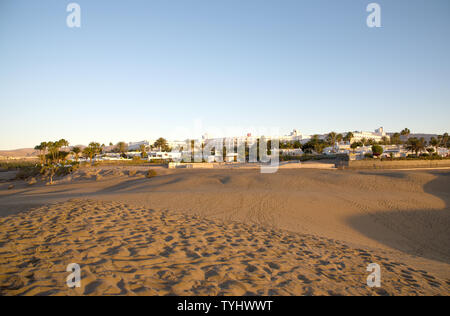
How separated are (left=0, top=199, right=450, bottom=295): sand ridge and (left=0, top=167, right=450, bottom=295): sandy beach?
0.02m

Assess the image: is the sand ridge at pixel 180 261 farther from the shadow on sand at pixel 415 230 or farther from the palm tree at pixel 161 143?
the palm tree at pixel 161 143

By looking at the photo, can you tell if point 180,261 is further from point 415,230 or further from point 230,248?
point 415,230

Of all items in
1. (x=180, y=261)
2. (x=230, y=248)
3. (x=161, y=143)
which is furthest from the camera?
(x=161, y=143)

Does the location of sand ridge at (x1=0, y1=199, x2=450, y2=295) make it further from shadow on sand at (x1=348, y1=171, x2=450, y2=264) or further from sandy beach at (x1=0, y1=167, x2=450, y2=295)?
shadow on sand at (x1=348, y1=171, x2=450, y2=264)

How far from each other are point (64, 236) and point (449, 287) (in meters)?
7.69

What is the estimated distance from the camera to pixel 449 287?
4500mm

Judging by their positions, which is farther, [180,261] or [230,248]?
[230,248]

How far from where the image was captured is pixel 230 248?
5273mm

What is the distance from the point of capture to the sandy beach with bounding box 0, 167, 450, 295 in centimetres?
355

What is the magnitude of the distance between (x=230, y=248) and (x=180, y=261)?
52.6 inches

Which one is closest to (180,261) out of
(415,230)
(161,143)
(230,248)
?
(230,248)

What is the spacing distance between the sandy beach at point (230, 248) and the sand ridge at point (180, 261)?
2cm
